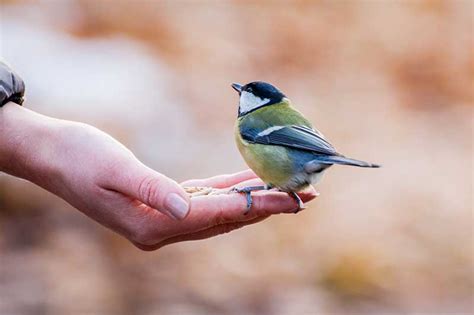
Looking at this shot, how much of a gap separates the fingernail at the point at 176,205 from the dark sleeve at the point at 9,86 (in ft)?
2.30

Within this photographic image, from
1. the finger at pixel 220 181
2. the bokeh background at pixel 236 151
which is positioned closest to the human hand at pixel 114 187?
the finger at pixel 220 181

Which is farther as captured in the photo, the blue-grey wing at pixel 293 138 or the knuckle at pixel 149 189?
the blue-grey wing at pixel 293 138

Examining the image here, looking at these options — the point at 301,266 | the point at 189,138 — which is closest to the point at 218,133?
the point at 189,138

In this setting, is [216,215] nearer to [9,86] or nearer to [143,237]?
[143,237]

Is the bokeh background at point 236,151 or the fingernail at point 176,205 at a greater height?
the bokeh background at point 236,151

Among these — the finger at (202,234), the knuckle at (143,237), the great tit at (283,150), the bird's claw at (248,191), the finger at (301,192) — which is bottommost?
the knuckle at (143,237)

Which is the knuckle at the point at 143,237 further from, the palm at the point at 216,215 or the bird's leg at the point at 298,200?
the bird's leg at the point at 298,200

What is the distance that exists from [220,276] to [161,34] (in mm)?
2274

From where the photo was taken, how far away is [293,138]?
248 centimetres

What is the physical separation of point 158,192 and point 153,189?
0.07ft

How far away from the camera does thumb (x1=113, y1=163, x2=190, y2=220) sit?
1950 mm

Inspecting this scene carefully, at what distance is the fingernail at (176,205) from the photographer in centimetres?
195

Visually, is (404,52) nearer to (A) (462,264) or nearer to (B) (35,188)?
(A) (462,264)

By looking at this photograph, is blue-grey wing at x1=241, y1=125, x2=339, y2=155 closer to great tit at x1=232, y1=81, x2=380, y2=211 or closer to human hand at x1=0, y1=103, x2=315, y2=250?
great tit at x1=232, y1=81, x2=380, y2=211
